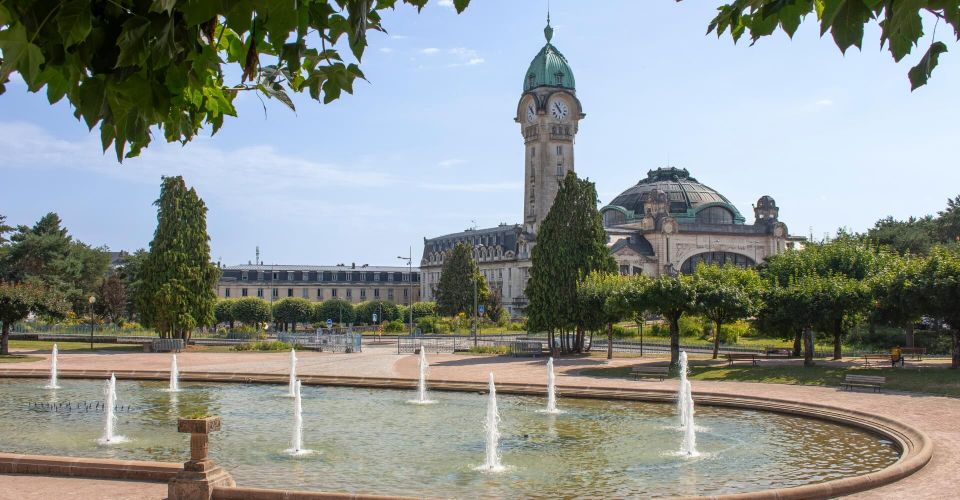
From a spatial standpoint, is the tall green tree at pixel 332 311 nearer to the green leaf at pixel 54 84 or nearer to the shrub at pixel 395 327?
the shrub at pixel 395 327

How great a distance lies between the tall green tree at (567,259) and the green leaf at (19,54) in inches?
1537

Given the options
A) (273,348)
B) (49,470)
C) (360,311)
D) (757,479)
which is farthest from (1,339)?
(360,311)

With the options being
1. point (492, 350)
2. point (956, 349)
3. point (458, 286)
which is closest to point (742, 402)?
point (956, 349)

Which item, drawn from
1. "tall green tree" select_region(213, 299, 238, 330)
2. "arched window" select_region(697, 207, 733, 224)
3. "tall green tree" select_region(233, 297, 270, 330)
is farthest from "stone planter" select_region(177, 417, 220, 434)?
"arched window" select_region(697, 207, 733, 224)

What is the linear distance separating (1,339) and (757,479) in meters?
39.3

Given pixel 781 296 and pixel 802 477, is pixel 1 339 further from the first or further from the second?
pixel 802 477

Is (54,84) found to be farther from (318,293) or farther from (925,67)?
(318,293)

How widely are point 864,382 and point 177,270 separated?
3501 centimetres

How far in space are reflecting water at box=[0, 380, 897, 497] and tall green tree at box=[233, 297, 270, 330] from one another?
60.7 metres

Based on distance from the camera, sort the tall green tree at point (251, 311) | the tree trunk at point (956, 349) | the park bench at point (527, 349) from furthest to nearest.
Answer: the tall green tree at point (251, 311)
the park bench at point (527, 349)
the tree trunk at point (956, 349)

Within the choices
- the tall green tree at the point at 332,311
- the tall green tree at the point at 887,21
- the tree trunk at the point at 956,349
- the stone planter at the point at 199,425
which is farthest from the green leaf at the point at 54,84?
the tall green tree at the point at 332,311

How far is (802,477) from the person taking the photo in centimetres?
1395

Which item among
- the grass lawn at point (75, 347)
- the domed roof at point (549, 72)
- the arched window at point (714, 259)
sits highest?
the domed roof at point (549, 72)

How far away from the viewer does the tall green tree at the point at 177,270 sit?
45625 mm
